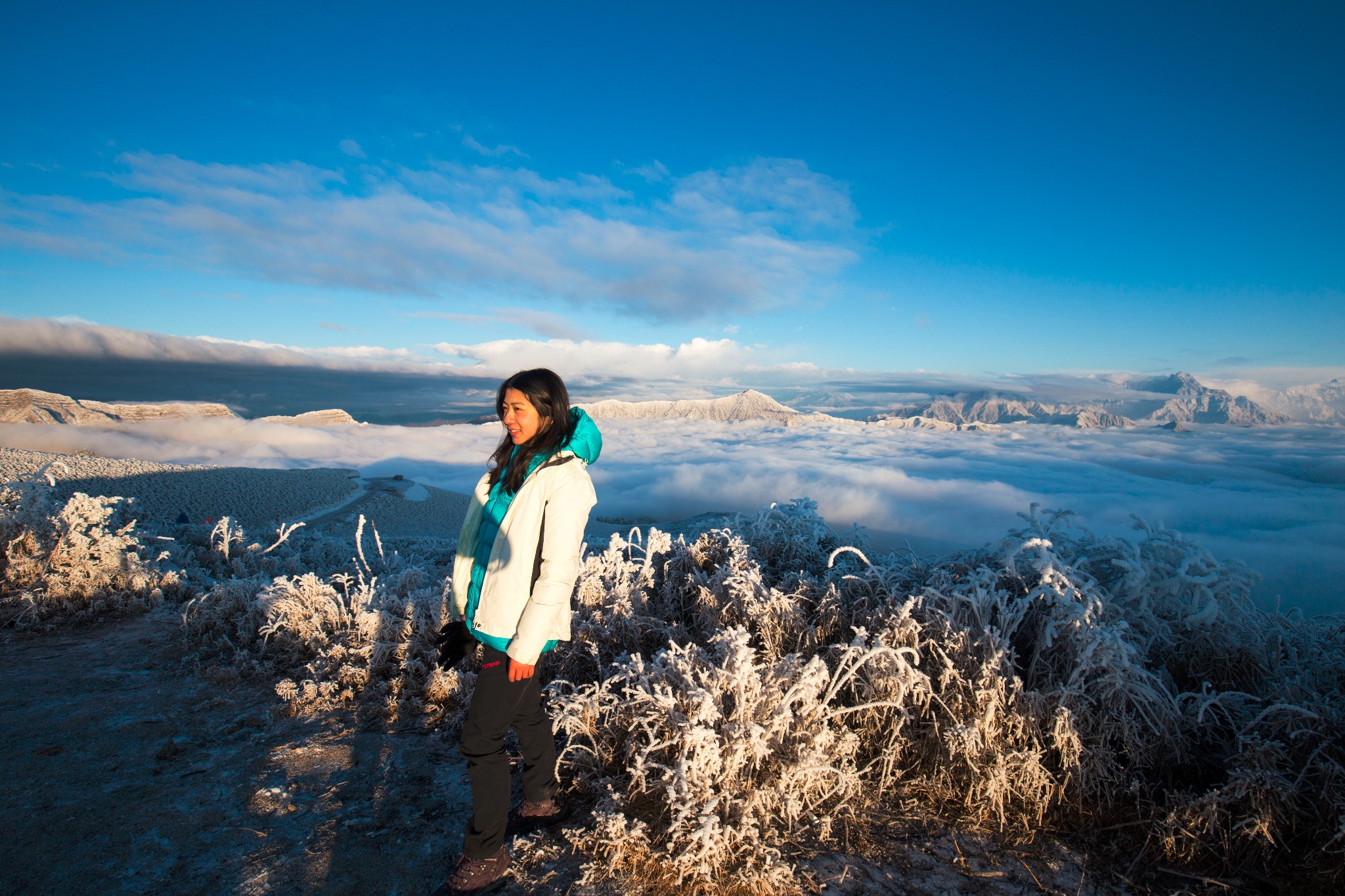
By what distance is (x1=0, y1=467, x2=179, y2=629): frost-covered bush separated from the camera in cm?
493

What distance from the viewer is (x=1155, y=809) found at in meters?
2.62

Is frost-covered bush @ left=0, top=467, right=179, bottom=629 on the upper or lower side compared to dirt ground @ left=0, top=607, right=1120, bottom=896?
upper

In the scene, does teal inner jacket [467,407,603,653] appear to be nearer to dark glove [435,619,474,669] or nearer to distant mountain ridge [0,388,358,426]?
dark glove [435,619,474,669]

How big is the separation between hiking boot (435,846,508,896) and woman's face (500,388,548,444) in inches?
72.5

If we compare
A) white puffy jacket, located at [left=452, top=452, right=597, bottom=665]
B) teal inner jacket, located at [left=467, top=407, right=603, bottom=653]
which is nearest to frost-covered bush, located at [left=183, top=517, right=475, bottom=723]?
teal inner jacket, located at [left=467, top=407, right=603, bottom=653]

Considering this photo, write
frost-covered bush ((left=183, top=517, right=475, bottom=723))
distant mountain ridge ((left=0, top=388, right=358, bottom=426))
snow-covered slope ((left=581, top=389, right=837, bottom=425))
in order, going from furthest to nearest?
snow-covered slope ((left=581, top=389, right=837, bottom=425)), distant mountain ridge ((left=0, top=388, right=358, bottom=426)), frost-covered bush ((left=183, top=517, right=475, bottom=723))

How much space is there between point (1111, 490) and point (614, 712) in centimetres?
2663

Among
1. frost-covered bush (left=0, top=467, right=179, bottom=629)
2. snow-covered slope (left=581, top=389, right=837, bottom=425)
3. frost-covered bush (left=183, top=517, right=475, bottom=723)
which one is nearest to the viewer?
frost-covered bush (left=183, top=517, right=475, bottom=723)

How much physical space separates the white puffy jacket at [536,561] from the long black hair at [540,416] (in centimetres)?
8

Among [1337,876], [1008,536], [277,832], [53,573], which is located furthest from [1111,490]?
[53,573]

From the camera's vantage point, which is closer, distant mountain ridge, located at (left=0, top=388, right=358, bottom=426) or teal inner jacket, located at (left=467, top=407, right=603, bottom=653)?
teal inner jacket, located at (left=467, top=407, right=603, bottom=653)

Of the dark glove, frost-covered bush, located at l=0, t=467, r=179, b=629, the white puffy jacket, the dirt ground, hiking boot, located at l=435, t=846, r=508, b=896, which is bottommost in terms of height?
the dirt ground

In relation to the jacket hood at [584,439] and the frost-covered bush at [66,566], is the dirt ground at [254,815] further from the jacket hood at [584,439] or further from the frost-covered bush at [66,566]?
the jacket hood at [584,439]

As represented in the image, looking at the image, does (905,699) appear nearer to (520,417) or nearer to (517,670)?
(517,670)
